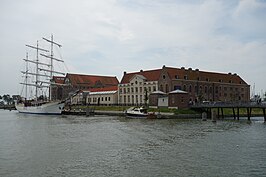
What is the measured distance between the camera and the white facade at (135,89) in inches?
3826

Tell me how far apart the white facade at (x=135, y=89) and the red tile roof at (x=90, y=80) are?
138ft

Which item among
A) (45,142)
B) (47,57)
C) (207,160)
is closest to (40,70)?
(47,57)

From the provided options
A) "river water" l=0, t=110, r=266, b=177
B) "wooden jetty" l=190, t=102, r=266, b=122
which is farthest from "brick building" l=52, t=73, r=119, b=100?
"river water" l=0, t=110, r=266, b=177

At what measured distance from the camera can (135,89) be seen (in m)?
102

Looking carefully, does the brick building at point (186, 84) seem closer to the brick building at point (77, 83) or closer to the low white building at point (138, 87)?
the low white building at point (138, 87)

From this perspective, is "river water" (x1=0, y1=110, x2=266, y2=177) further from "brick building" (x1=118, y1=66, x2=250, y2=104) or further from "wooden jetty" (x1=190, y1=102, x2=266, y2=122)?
"brick building" (x1=118, y1=66, x2=250, y2=104)

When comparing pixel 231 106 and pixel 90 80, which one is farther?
pixel 90 80

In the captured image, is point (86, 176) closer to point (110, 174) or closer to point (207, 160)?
point (110, 174)

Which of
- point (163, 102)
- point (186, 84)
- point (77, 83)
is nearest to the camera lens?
point (163, 102)

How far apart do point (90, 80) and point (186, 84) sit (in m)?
67.3

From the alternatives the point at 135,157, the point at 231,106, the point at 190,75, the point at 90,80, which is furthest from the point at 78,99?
the point at 135,157

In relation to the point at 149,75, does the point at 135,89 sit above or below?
below

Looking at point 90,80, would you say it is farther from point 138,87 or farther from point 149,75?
point 149,75

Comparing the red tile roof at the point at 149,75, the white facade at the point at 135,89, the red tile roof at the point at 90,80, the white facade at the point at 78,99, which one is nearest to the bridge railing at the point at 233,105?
the white facade at the point at 135,89
